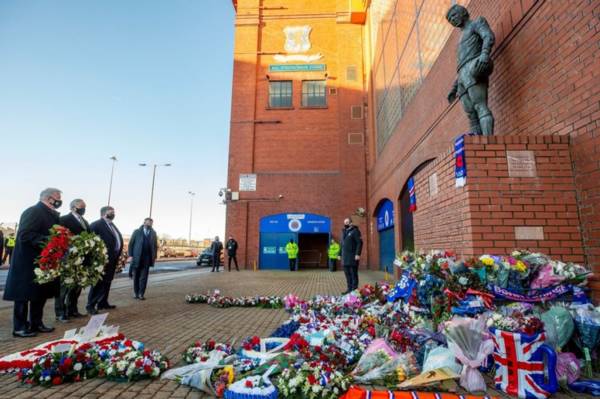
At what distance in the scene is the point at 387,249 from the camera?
14188 mm

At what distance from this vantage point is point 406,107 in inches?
403

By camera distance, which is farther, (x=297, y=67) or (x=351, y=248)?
(x=297, y=67)

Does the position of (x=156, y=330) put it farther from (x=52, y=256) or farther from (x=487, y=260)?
(x=487, y=260)

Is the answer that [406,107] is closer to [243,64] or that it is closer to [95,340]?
[95,340]

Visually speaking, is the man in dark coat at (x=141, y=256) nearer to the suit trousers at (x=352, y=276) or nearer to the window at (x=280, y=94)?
the suit trousers at (x=352, y=276)

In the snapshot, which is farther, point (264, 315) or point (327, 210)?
point (327, 210)

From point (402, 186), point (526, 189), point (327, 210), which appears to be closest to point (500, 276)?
point (526, 189)

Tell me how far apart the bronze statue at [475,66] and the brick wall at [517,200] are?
707mm

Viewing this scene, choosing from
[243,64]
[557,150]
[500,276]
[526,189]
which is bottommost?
→ [500,276]

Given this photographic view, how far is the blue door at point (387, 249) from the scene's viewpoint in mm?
13333

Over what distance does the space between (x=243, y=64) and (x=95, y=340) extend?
62.9 feet

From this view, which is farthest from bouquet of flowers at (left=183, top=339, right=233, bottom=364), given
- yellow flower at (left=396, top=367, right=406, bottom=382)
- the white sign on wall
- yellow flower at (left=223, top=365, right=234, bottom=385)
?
the white sign on wall

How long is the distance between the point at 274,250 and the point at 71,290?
13.2 metres

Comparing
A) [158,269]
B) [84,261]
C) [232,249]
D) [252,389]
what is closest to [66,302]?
[84,261]
